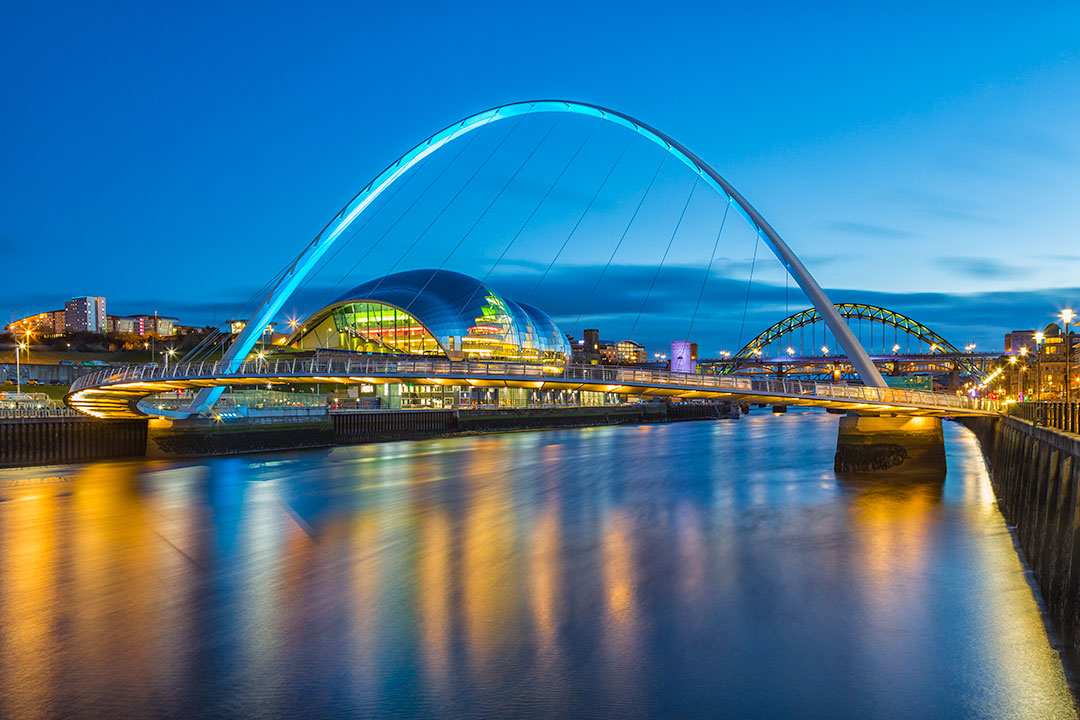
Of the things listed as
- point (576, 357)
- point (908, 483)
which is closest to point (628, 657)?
point (908, 483)

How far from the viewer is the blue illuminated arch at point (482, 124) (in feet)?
119

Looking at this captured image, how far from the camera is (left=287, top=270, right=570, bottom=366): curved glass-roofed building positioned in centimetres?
10450

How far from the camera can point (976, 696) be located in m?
11.6

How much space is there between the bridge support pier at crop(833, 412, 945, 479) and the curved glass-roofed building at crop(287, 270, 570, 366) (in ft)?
215

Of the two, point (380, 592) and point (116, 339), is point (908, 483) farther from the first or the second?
point (116, 339)

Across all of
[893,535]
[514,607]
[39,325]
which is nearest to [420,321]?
[893,535]

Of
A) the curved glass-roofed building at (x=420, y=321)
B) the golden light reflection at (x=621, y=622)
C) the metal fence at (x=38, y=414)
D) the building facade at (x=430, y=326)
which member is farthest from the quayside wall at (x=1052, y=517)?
the curved glass-roofed building at (x=420, y=321)

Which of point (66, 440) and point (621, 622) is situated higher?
point (66, 440)

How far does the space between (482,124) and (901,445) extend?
34.0 metres

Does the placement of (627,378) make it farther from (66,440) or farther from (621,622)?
(66,440)

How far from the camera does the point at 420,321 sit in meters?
104

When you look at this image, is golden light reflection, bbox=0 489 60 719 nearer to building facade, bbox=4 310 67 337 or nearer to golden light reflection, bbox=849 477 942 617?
golden light reflection, bbox=849 477 942 617

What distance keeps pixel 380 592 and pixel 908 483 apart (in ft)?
82.4

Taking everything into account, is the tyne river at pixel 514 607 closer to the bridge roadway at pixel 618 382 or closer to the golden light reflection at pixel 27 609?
the golden light reflection at pixel 27 609
